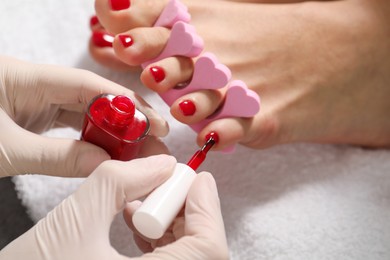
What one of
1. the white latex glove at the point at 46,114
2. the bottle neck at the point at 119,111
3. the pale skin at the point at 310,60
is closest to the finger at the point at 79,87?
the white latex glove at the point at 46,114

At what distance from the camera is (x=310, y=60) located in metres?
1.00

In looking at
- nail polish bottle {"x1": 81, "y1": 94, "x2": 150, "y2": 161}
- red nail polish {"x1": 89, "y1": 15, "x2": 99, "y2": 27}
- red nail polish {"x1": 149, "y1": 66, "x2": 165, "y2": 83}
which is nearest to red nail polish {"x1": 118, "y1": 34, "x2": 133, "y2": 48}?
red nail polish {"x1": 149, "y1": 66, "x2": 165, "y2": 83}

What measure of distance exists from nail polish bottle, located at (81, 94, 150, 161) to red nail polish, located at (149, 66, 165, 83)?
0.40 feet

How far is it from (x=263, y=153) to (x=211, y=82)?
207 mm

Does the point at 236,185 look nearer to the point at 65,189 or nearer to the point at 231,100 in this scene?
the point at 231,100

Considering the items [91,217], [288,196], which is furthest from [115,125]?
[288,196]

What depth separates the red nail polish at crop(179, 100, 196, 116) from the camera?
822 millimetres

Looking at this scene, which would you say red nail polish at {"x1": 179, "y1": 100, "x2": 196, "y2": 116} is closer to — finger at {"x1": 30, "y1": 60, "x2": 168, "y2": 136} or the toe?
finger at {"x1": 30, "y1": 60, "x2": 168, "y2": 136}

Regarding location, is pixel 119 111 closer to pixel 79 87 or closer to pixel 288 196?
pixel 79 87

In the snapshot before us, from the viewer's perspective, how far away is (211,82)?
85cm

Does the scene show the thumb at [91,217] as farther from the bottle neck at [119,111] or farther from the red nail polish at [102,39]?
the red nail polish at [102,39]

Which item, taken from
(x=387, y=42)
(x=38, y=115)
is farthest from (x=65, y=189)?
(x=387, y=42)

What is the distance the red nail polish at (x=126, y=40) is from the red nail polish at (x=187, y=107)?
5.2 inches

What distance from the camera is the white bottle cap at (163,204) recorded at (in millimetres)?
616
